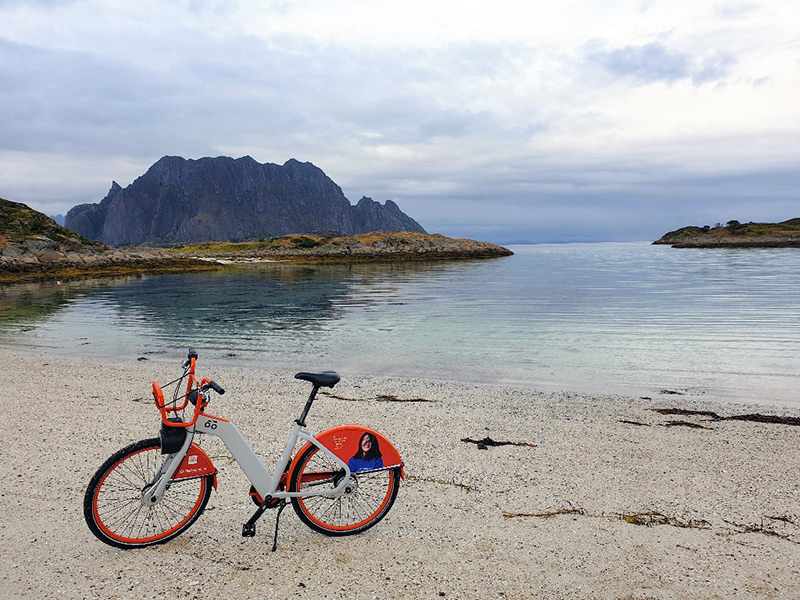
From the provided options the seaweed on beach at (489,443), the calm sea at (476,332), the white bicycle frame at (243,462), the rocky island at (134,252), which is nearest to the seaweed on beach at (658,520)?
the seaweed on beach at (489,443)

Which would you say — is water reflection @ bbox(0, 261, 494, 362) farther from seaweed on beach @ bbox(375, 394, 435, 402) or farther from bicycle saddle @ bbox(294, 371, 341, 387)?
bicycle saddle @ bbox(294, 371, 341, 387)

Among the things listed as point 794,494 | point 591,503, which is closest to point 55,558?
point 591,503

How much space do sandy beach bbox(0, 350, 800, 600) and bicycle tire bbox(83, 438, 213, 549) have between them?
0.64 feet

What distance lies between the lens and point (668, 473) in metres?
7.89

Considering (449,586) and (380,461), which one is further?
(380,461)

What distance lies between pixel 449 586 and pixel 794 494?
5435 mm

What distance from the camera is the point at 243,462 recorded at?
552cm

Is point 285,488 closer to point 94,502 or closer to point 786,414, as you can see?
point 94,502

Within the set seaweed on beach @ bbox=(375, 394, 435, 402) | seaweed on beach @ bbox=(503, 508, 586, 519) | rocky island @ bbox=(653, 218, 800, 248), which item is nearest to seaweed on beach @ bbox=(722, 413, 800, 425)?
seaweed on beach @ bbox=(503, 508, 586, 519)

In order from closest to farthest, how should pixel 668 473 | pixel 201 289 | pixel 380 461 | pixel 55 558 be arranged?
1. pixel 55 558
2. pixel 380 461
3. pixel 668 473
4. pixel 201 289

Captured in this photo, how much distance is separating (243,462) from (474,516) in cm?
299

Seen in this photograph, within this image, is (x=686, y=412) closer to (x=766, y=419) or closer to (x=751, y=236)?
(x=766, y=419)

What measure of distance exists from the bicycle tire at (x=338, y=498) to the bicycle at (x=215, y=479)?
0.01m

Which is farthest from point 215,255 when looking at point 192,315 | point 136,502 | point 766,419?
point 136,502
